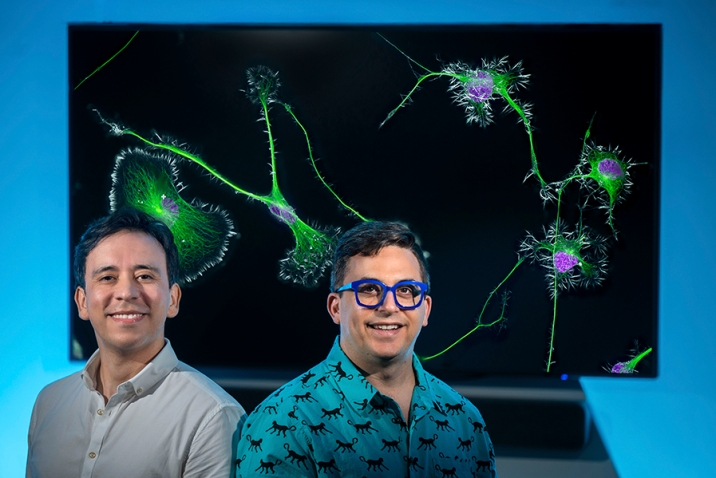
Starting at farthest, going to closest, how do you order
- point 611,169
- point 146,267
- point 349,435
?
1. point 611,169
2. point 146,267
3. point 349,435

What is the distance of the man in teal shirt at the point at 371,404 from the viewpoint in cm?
115

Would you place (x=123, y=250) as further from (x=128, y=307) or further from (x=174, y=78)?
(x=174, y=78)

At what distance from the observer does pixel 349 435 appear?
118cm

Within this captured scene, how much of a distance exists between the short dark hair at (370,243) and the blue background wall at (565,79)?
1041 mm

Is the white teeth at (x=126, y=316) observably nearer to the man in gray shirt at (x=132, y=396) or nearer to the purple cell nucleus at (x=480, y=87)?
the man in gray shirt at (x=132, y=396)

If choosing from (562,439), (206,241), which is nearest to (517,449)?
(562,439)

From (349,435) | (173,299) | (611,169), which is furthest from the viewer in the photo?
(611,169)

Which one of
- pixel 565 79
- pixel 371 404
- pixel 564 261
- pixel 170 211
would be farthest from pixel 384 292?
pixel 565 79

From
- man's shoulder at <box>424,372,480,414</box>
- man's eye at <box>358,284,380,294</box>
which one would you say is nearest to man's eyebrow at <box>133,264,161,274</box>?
man's eye at <box>358,284,380,294</box>

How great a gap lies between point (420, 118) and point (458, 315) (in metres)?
0.79

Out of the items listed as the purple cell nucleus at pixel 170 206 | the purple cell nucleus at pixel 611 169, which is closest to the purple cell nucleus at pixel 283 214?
the purple cell nucleus at pixel 170 206

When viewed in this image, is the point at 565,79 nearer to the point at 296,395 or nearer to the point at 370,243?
the point at 370,243

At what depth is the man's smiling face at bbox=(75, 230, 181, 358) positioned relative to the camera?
1256 mm

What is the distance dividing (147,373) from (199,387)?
0.46 feet
